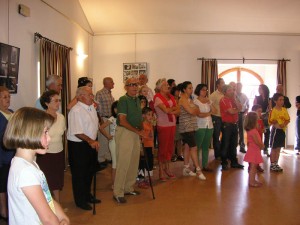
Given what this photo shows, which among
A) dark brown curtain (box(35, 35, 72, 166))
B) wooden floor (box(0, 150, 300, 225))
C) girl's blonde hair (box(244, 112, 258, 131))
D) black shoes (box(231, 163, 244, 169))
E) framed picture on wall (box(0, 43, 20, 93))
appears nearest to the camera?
wooden floor (box(0, 150, 300, 225))

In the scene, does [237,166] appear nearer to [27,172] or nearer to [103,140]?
[103,140]

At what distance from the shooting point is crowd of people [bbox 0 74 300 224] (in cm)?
147

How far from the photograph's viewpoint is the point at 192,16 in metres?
7.65

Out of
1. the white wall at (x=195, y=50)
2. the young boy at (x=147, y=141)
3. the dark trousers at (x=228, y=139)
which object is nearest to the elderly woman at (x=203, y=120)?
the dark trousers at (x=228, y=139)

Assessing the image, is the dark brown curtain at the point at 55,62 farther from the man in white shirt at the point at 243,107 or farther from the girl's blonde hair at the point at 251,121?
the man in white shirt at the point at 243,107

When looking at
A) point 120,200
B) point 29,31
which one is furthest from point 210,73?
point 120,200

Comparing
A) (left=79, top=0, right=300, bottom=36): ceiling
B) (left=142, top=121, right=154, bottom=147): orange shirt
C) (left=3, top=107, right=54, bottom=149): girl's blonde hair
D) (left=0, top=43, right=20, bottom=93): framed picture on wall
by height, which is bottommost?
(left=142, top=121, right=154, bottom=147): orange shirt

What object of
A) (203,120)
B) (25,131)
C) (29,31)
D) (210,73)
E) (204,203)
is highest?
(29,31)

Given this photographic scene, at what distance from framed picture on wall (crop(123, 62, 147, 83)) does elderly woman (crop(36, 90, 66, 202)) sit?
5142 mm

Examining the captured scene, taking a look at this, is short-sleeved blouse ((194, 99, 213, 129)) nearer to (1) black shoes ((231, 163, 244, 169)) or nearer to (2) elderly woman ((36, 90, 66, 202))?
(1) black shoes ((231, 163, 244, 169))

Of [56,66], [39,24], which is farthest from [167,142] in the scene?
[39,24]

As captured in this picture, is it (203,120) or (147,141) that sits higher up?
(203,120)

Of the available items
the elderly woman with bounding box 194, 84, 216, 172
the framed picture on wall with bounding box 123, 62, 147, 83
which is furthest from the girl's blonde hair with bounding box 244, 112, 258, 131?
the framed picture on wall with bounding box 123, 62, 147, 83

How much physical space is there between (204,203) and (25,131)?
2.95 metres
